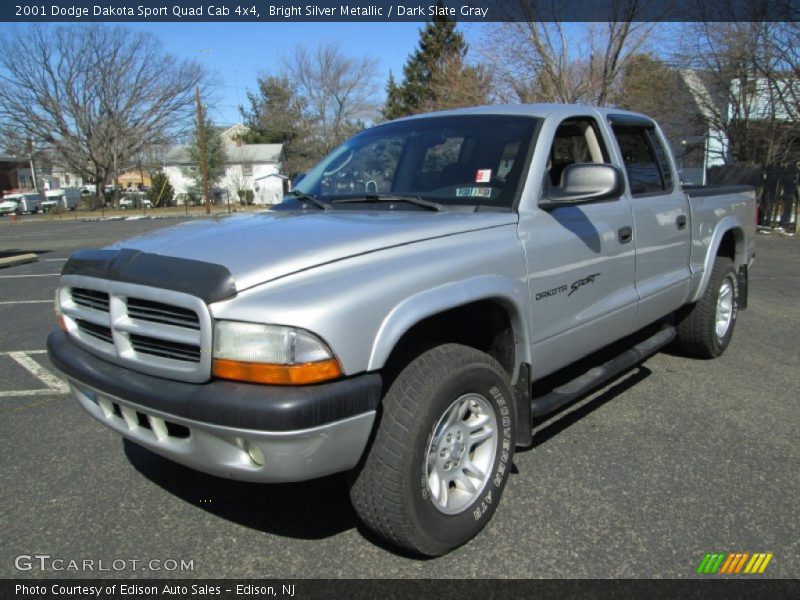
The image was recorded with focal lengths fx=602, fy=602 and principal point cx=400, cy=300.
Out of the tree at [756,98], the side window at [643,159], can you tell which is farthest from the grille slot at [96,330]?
the tree at [756,98]

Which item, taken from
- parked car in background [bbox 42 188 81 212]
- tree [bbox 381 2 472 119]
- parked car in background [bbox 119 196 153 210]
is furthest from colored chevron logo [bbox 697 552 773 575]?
parked car in background [bbox 42 188 81 212]

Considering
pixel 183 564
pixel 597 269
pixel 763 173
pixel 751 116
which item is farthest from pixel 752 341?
pixel 751 116

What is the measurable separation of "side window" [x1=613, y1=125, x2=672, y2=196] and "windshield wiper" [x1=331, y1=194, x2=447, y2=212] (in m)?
1.51

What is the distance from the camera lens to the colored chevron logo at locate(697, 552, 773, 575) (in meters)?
2.32

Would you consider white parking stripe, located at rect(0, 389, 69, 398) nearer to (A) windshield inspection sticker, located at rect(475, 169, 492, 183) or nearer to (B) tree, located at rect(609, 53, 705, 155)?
(A) windshield inspection sticker, located at rect(475, 169, 492, 183)

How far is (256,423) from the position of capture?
1.90 m

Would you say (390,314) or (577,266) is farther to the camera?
(577,266)

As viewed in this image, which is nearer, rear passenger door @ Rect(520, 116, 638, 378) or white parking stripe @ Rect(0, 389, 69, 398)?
rear passenger door @ Rect(520, 116, 638, 378)

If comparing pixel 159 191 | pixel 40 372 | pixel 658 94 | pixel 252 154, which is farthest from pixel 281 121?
pixel 40 372

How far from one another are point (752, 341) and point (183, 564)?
519 cm

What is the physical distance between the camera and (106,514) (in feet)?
8.99

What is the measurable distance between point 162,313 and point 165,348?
127mm

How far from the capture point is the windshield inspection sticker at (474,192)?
2965 millimetres

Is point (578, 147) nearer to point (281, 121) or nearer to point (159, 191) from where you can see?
point (159, 191)
